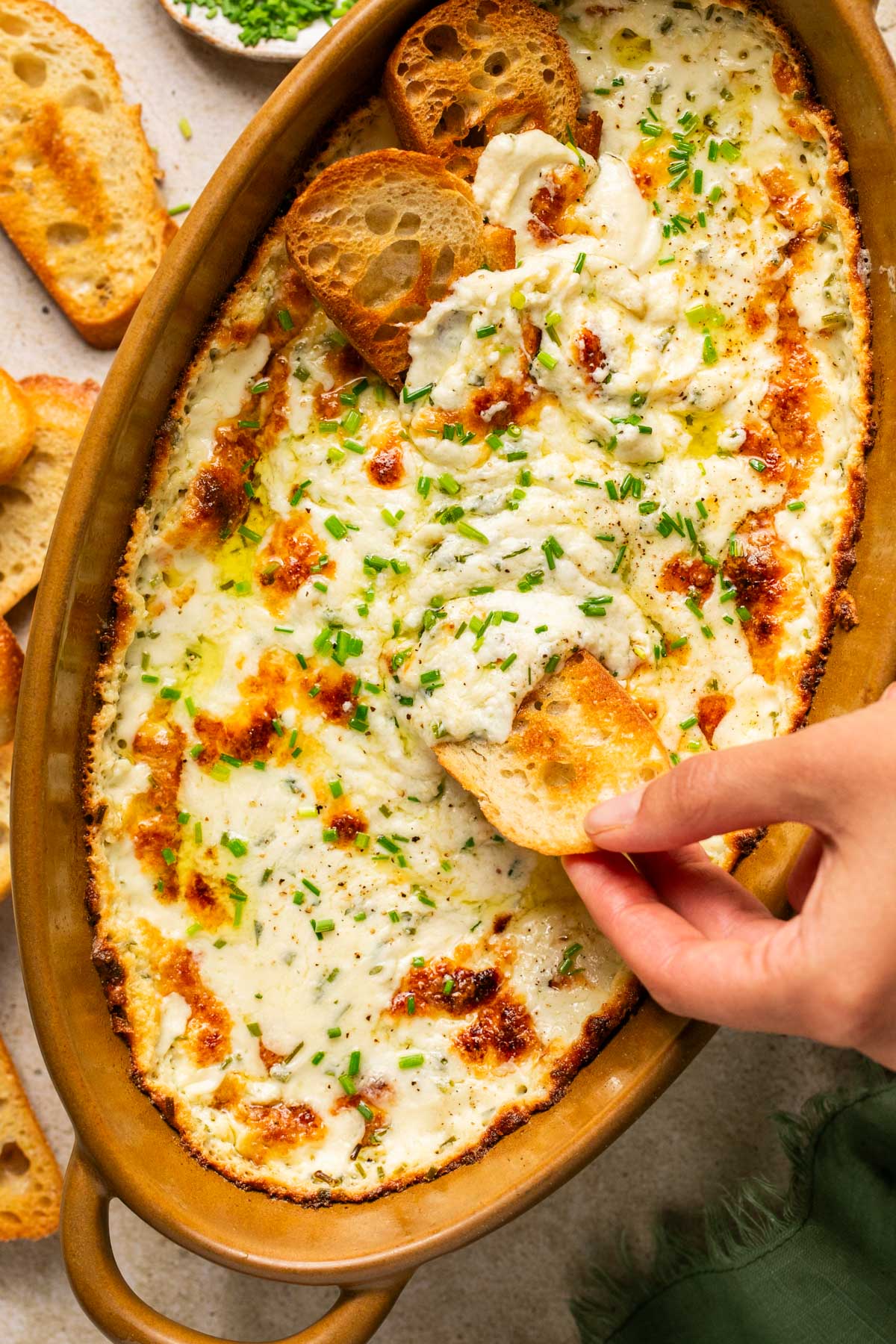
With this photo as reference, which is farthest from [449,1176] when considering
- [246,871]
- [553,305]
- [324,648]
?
[553,305]

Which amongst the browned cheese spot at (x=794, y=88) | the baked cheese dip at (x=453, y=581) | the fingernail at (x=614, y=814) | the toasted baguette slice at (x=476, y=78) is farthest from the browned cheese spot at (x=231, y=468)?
the browned cheese spot at (x=794, y=88)

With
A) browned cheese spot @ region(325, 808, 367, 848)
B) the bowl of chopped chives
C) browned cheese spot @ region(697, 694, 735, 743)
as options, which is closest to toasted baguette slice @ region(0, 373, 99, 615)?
the bowl of chopped chives

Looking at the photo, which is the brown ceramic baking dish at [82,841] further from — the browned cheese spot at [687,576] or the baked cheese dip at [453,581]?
the browned cheese spot at [687,576]

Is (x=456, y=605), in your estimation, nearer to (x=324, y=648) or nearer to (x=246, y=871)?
(x=324, y=648)

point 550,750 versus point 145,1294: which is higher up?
point 550,750

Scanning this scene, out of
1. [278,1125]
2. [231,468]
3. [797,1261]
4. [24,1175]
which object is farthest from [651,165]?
[24,1175]

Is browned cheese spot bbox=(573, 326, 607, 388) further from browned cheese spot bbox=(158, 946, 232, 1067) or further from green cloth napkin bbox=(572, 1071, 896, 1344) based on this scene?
green cloth napkin bbox=(572, 1071, 896, 1344)
